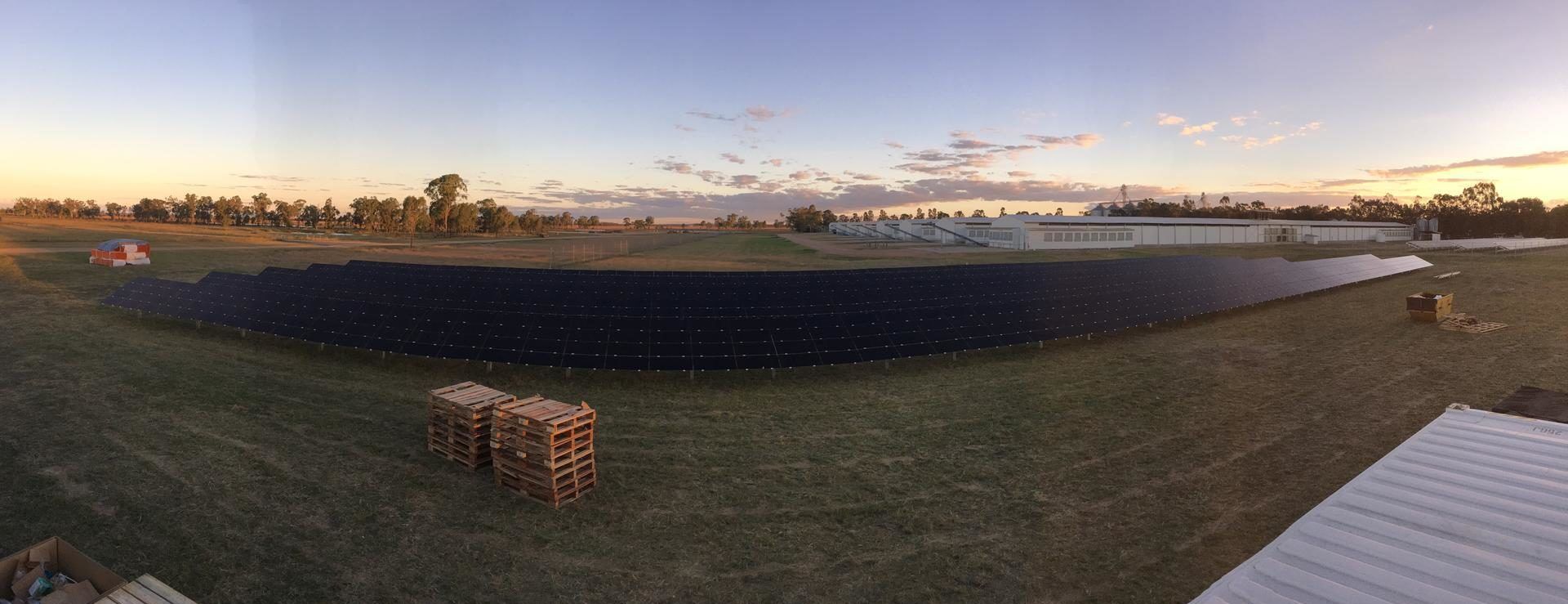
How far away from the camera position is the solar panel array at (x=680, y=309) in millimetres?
18266

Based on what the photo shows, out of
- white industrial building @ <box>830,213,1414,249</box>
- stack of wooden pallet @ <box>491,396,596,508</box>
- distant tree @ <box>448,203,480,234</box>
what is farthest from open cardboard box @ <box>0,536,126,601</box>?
distant tree @ <box>448,203,480,234</box>

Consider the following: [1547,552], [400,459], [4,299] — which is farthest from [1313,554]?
[4,299]

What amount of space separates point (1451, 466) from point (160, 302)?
38.5 meters

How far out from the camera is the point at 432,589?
795cm

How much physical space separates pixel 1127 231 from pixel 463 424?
97852mm

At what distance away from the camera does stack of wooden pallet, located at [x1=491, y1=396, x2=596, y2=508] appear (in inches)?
400

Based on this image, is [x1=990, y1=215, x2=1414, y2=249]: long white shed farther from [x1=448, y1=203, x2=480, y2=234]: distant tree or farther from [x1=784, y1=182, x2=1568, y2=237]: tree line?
[x1=448, y1=203, x2=480, y2=234]: distant tree

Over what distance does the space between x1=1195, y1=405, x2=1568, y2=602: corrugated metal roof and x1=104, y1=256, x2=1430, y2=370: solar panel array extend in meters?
11.9

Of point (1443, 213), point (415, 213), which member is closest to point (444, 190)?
point (415, 213)

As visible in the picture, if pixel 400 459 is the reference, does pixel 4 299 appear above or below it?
above

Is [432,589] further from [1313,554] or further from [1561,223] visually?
[1561,223]

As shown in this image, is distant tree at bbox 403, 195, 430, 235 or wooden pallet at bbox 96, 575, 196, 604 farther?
distant tree at bbox 403, 195, 430, 235

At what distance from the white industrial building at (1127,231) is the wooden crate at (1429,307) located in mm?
58147

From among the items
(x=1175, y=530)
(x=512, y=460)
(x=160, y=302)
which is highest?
(x=160, y=302)
